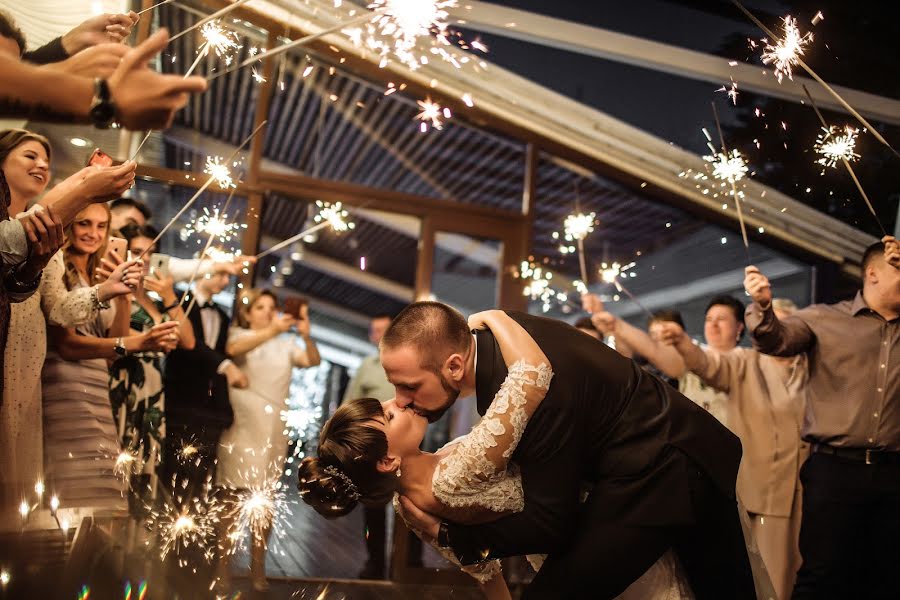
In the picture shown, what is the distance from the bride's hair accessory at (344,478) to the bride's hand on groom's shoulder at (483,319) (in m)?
0.50

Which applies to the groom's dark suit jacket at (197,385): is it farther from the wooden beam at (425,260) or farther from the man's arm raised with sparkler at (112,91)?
the man's arm raised with sparkler at (112,91)

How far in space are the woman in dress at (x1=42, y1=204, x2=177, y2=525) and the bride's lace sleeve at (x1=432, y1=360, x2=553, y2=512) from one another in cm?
108

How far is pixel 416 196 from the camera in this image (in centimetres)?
486

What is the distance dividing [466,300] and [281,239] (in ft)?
4.27

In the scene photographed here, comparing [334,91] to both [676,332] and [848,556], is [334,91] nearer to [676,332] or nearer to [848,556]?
[676,332]

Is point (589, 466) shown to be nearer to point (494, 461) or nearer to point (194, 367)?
point (494, 461)

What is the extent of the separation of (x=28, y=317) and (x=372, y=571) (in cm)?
252

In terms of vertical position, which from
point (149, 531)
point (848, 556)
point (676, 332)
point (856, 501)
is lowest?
point (149, 531)

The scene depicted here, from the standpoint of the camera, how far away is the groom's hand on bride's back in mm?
1968

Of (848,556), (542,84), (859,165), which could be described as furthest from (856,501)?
(542,84)

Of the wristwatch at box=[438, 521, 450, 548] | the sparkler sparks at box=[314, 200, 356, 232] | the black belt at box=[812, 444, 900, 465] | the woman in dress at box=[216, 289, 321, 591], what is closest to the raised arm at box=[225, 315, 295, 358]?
the woman in dress at box=[216, 289, 321, 591]

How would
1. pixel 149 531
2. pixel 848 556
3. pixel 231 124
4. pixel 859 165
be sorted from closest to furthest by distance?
pixel 149 531, pixel 848 556, pixel 859 165, pixel 231 124

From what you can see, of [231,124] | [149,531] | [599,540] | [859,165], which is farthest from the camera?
[231,124]

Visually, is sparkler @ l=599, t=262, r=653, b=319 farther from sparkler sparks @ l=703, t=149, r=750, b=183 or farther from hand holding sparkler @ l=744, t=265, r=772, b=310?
hand holding sparkler @ l=744, t=265, r=772, b=310
